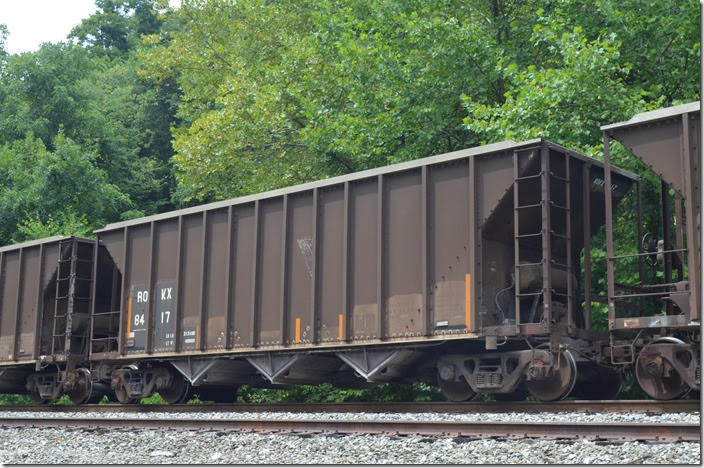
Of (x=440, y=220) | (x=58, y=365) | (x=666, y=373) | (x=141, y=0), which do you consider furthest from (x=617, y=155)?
(x=141, y=0)

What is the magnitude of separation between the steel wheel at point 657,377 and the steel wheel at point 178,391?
9.45 metres

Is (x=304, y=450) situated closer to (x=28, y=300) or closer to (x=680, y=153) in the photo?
(x=680, y=153)

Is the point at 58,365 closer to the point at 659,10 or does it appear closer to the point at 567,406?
the point at 567,406

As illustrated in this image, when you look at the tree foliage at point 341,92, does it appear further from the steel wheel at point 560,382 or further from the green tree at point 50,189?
the steel wheel at point 560,382

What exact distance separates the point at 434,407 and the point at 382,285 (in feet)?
6.78

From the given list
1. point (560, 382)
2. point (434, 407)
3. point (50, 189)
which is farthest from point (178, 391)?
point (50, 189)

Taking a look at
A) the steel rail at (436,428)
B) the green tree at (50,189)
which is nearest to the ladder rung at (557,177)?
the steel rail at (436,428)

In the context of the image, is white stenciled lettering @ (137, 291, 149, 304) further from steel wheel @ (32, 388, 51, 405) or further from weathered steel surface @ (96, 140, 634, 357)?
steel wheel @ (32, 388, 51, 405)

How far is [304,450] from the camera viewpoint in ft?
29.6

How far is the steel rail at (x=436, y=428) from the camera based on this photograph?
8273 mm

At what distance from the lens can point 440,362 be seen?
13.4 metres

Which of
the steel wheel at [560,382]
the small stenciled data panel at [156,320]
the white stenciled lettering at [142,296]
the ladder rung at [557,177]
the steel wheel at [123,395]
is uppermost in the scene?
the ladder rung at [557,177]

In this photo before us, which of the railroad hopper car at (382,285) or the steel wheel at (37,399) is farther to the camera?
the steel wheel at (37,399)

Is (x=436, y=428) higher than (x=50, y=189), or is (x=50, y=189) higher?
(x=50, y=189)
